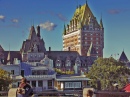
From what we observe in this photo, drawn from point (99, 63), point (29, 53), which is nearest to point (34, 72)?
point (99, 63)

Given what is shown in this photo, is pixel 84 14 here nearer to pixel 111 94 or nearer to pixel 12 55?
pixel 12 55

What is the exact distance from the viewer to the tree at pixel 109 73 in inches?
2489

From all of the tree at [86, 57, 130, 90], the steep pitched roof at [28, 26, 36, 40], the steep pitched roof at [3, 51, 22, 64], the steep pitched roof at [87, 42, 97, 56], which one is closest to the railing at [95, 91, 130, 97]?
the tree at [86, 57, 130, 90]

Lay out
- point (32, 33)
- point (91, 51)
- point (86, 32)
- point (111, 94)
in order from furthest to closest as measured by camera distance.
→ 1. point (86, 32)
2. point (91, 51)
3. point (32, 33)
4. point (111, 94)

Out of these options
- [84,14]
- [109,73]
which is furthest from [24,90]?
[84,14]

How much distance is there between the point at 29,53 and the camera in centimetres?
12594

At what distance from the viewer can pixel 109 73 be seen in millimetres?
64438

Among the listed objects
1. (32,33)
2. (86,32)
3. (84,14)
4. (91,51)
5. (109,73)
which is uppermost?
(84,14)

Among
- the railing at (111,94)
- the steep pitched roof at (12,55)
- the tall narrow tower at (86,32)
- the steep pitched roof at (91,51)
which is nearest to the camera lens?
the railing at (111,94)

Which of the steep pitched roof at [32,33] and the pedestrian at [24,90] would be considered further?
the steep pitched roof at [32,33]

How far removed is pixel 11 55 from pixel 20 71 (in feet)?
187

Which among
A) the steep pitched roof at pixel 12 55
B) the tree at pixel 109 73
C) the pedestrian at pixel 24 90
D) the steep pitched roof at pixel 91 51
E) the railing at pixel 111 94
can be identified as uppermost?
the steep pitched roof at pixel 91 51

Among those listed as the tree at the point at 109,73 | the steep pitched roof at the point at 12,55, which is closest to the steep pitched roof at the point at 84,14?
the steep pitched roof at the point at 12,55

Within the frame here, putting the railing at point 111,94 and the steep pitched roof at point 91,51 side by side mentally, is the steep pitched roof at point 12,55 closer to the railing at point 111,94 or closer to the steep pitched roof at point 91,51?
the steep pitched roof at point 91,51
